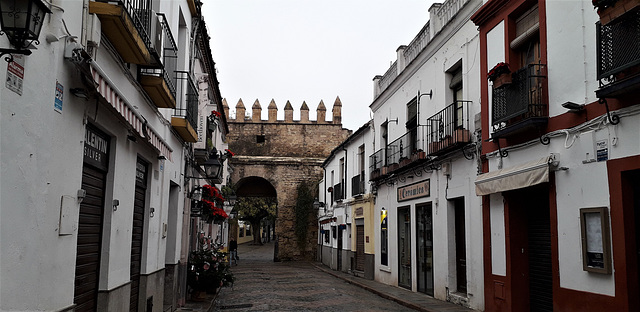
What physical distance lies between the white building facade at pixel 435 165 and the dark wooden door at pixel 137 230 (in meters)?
6.18

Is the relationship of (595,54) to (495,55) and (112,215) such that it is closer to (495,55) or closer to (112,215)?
(495,55)

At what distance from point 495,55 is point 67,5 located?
24.6 feet

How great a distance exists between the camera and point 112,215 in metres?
6.26

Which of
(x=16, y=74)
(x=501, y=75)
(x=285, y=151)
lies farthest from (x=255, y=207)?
(x=16, y=74)

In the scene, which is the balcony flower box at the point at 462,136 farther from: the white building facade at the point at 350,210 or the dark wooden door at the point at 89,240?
the white building facade at the point at 350,210

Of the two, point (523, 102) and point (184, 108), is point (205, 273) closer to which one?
point (184, 108)

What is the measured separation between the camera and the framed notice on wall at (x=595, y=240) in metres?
6.48

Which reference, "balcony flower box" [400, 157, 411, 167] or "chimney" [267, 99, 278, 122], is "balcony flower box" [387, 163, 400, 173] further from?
"chimney" [267, 99, 278, 122]

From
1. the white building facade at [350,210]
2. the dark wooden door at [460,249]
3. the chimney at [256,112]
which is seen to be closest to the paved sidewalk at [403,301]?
the dark wooden door at [460,249]

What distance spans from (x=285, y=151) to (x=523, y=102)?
84.8 ft

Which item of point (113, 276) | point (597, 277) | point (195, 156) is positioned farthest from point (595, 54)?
point (195, 156)

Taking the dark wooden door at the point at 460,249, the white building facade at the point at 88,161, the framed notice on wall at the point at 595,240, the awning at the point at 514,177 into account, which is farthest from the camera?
the dark wooden door at the point at 460,249

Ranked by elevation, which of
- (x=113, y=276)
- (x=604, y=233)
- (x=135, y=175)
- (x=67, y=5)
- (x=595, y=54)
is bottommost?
(x=113, y=276)

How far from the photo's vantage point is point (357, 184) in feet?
68.8
